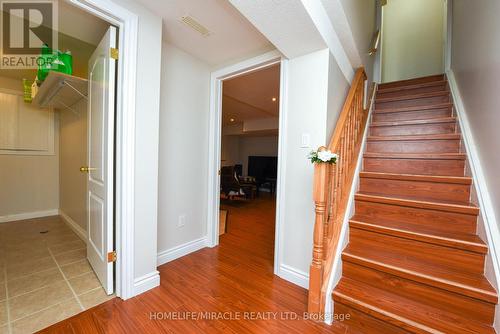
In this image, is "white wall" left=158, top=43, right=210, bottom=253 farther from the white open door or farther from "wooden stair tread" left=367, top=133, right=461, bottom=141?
"wooden stair tread" left=367, top=133, right=461, bottom=141

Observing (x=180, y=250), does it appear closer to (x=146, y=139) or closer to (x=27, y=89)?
(x=146, y=139)

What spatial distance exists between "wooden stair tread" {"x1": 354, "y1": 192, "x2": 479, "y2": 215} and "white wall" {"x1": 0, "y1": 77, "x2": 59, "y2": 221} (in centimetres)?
482

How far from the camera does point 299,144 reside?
179cm

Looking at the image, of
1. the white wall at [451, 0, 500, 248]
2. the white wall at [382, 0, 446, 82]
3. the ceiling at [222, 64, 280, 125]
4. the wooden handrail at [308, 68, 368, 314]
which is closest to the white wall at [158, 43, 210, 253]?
the ceiling at [222, 64, 280, 125]

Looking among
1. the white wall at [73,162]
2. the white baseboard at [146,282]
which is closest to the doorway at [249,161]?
the white baseboard at [146,282]

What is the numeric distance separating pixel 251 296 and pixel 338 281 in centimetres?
68

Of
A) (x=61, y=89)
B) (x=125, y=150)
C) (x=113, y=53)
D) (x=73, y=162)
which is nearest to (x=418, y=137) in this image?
(x=125, y=150)

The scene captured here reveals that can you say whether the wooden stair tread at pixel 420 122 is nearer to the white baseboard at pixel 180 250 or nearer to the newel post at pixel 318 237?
the newel post at pixel 318 237

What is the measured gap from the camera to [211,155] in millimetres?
2504

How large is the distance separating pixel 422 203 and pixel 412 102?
1806 mm

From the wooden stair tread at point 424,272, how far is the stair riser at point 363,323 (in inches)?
11.8

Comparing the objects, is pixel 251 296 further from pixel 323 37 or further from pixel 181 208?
pixel 323 37

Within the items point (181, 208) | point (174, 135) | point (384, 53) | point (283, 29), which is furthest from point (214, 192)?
point (384, 53)

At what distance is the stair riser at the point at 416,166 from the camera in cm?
183
